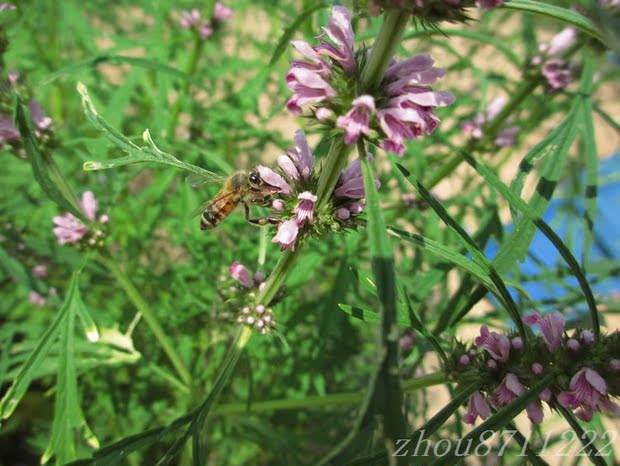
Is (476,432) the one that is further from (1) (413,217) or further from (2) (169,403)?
(2) (169,403)

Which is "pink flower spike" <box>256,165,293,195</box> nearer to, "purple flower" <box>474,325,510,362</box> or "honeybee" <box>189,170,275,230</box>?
"honeybee" <box>189,170,275,230</box>

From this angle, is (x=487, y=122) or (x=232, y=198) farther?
(x=487, y=122)

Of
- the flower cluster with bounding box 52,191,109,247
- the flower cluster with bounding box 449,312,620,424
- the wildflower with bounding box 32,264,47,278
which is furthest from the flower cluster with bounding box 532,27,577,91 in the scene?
the wildflower with bounding box 32,264,47,278

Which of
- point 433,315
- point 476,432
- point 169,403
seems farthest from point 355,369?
point 476,432

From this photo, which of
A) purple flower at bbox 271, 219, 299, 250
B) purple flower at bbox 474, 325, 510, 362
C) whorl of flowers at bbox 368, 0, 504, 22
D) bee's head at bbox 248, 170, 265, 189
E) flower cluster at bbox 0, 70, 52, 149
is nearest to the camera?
whorl of flowers at bbox 368, 0, 504, 22

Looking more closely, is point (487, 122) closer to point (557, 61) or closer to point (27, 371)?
point (557, 61)

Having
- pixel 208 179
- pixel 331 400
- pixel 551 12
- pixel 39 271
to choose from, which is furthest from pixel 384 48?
pixel 39 271

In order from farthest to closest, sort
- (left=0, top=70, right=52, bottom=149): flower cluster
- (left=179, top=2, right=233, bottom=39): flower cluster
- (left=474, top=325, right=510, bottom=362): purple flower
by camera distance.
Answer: (left=179, top=2, right=233, bottom=39): flower cluster
(left=0, top=70, right=52, bottom=149): flower cluster
(left=474, top=325, right=510, bottom=362): purple flower
